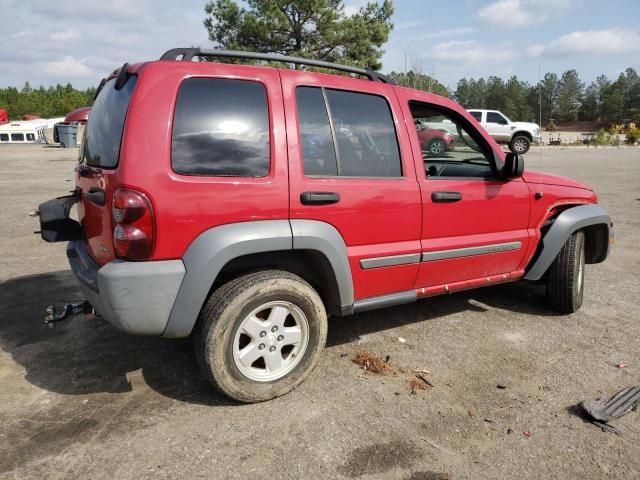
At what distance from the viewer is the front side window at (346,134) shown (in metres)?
3.02

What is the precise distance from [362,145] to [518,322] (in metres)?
2.12

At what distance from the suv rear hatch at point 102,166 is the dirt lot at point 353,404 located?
34.9 inches

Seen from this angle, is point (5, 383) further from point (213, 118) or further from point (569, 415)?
point (569, 415)

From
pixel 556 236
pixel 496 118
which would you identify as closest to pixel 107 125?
pixel 556 236

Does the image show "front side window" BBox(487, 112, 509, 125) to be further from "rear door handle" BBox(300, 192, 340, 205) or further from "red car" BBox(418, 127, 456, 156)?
"rear door handle" BBox(300, 192, 340, 205)

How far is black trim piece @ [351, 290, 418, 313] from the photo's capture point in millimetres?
3289

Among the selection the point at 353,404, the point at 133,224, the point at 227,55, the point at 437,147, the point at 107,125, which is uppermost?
the point at 227,55

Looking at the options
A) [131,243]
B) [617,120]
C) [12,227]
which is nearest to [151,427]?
[131,243]

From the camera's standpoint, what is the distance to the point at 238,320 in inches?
109

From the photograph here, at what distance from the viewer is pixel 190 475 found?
91.9 inches

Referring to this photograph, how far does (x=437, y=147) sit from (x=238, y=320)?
2.26 m

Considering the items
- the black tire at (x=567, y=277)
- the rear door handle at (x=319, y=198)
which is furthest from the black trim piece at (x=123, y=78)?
the black tire at (x=567, y=277)

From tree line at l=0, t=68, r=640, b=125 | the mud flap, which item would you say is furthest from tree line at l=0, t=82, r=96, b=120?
the mud flap

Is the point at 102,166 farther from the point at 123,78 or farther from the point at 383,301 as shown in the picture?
the point at 383,301
